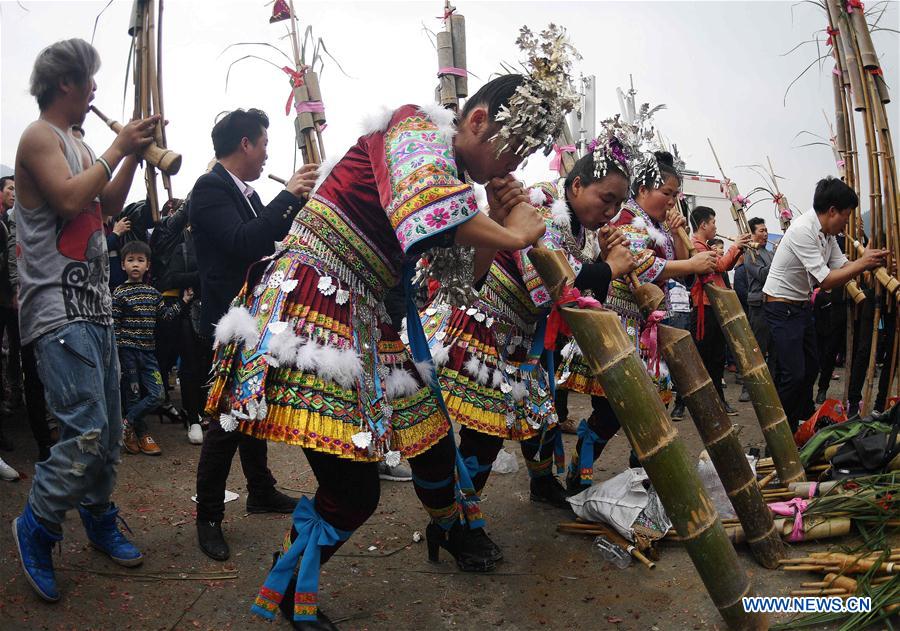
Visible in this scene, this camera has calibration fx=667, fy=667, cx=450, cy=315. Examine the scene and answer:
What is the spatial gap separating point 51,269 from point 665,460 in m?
2.30

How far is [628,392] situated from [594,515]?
143 centimetres

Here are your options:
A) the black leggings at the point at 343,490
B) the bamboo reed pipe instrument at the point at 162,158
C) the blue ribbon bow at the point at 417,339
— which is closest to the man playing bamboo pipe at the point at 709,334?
the blue ribbon bow at the point at 417,339

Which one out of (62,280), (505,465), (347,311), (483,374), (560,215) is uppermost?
(560,215)

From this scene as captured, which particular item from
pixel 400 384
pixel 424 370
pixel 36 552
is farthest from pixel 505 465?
pixel 36 552

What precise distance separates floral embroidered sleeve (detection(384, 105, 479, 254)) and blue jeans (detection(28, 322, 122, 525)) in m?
1.36

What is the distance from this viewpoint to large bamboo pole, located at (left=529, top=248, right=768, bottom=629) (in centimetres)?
214

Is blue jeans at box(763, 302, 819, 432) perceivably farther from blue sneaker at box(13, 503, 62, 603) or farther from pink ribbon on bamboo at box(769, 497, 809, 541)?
blue sneaker at box(13, 503, 62, 603)

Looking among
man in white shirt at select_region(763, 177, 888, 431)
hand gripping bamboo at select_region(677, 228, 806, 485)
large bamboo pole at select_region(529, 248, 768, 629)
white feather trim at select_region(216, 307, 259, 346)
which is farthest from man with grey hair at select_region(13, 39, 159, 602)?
man in white shirt at select_region(763, 177, 888, 431)

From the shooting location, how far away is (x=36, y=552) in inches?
99.7

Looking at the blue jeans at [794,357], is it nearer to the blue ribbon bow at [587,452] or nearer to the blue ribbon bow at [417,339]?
the blue ribbon bow at [587,452]

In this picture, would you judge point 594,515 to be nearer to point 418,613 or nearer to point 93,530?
point 418,613

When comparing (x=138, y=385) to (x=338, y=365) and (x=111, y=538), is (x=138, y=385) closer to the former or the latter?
(x=111, y=538)

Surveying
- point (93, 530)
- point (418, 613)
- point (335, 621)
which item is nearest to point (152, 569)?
point (93, 530)

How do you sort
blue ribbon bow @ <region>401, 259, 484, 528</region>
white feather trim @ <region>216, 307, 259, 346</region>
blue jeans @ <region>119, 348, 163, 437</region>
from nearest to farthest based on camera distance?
1. white feather trim @ <region>216, 307, 259, 346</region>
2. blue ribbon bow @ <region>401, 259, 484, 528</region>
3. blue jeans @ <region>119, 348, 163, 437</region>
